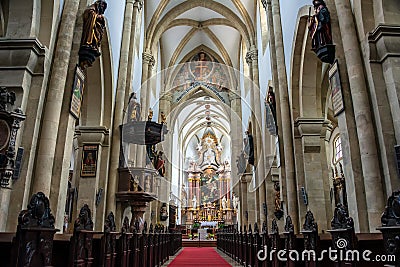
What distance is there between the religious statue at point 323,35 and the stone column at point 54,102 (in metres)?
4.91

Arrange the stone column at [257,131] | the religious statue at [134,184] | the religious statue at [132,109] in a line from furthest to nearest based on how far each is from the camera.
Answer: the stone column at [257,131] < the religious statue at [132,109] < the religious statue at [134,184]

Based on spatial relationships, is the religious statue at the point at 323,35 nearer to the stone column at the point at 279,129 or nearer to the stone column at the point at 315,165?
the stone column at the point at 315,165

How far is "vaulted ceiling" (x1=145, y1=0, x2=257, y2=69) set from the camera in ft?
57.8

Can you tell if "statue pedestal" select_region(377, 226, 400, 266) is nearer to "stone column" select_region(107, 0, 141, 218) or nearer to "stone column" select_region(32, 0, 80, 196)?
"stone column" select_region(32, 0, 80, 196)

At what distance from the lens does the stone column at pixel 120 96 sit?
10223 millimetres

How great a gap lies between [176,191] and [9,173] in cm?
2836

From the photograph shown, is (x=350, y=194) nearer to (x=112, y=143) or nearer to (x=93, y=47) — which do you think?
(x=93, y=47)

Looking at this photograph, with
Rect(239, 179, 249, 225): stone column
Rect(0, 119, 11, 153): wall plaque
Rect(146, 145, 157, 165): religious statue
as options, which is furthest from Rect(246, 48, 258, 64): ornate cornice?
Rect(0, 119, 11, 153): wall plaque

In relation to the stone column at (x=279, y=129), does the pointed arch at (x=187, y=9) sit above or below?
above

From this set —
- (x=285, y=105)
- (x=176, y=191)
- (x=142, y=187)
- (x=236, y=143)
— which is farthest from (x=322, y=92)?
(x=176, y=191)

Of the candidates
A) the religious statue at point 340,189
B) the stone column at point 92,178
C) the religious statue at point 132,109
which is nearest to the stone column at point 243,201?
the religious statue at point 340,189

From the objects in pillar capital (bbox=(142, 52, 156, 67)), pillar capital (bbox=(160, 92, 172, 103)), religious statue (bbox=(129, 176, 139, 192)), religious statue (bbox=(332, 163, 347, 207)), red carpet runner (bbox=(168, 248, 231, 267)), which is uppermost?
pillar capital (bbox=(160, 92, 172, 103))

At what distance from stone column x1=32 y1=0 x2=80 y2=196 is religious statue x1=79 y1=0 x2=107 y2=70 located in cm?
28

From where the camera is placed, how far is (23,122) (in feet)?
19.6
